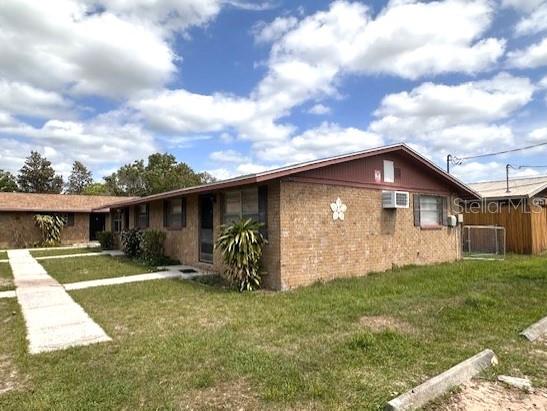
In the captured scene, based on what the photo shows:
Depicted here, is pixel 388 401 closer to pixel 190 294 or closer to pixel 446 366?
pixel 446 366

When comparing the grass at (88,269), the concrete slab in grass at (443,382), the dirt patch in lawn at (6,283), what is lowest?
the concrete slab in grass at (443,382)

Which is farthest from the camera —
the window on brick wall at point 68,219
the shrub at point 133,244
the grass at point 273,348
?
the window on brick wall at point 68,219

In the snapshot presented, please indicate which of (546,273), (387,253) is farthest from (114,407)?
(546,273)

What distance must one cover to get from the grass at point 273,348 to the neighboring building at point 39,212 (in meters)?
18.0

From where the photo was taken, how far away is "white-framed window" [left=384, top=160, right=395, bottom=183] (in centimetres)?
1150

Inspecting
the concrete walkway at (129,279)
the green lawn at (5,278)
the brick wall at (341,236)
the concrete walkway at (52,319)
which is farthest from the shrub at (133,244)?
the brick wall at (341,236)

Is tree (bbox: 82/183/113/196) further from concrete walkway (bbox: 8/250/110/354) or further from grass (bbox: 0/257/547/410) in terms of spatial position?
grass (bbox: 0/257/547/410)

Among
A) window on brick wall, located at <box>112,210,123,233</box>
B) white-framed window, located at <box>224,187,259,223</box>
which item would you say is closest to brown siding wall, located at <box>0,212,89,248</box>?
window on brick wall, located at <box>112,210,123,233</box>

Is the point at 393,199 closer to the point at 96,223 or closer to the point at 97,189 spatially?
the point at 96,223

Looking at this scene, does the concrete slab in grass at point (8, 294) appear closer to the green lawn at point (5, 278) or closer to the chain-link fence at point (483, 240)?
the green lawn at point (5, 278)

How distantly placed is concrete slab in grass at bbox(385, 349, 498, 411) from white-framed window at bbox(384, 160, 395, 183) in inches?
292

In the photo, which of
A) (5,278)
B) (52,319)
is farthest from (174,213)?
(52,319)

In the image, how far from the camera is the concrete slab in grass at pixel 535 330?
5281 millimetres

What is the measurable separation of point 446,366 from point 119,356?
3630 mm
